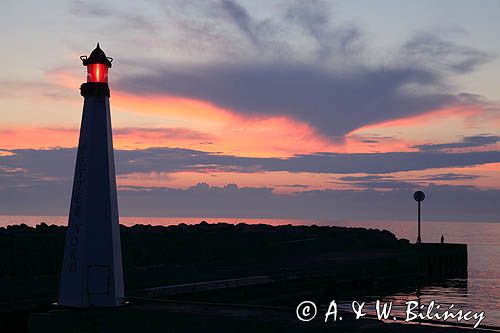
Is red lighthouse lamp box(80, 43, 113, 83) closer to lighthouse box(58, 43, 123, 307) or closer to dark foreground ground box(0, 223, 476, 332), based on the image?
lighthouse box(58, 43, 123, 307)

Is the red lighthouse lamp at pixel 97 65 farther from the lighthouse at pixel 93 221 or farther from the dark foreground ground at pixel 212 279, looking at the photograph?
the dark foreground ground at pixel 212 279

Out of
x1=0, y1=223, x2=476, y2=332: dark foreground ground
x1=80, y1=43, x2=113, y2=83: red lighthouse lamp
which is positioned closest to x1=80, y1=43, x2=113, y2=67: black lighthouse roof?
x1=80, y1=43, x2=113, y2=83: red lighthouse lamp

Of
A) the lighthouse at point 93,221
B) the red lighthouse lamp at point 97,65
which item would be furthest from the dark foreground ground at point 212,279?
the red lighthouse lamp at point 97,65

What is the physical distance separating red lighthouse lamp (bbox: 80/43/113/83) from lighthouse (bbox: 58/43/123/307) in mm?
124

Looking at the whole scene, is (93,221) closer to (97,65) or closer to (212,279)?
(97,65)

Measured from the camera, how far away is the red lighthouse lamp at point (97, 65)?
14.0 meters

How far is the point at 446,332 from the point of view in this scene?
33.9 feet

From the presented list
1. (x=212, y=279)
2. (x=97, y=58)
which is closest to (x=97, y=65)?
(x=97, y=58)

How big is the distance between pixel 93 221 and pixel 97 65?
3.21 metres

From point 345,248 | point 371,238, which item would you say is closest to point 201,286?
point 345,248

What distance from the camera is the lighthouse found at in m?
13.5

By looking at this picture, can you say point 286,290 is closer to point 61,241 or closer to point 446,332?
point 446,332

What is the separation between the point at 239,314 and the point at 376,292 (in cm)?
2425

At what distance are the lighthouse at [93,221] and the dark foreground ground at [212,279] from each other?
613 millimetres
